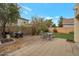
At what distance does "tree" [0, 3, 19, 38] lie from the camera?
4.94 metres

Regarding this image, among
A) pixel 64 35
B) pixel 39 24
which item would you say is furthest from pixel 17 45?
pixel 64 35

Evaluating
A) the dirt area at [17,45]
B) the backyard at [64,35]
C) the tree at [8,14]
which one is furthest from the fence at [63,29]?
the tree at [8,14]

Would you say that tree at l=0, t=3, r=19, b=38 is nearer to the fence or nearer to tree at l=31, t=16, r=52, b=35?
tree at l=31, t=16, r=52, b=35

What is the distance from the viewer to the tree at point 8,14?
16.2 feet

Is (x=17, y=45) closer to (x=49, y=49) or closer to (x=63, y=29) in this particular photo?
(x=49, y=49)

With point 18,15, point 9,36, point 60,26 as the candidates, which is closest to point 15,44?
point 9,36

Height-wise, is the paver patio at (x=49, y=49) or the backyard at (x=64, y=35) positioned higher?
the backyard at (x=64, y=35)

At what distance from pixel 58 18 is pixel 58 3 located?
26 centimetres

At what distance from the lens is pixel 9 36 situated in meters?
5.04

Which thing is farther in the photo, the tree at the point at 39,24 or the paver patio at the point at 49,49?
the tree at the point at 39,24

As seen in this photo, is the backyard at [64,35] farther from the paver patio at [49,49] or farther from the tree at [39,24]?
the tree at [39,24]

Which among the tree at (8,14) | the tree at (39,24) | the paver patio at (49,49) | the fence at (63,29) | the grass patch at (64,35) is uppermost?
the tree at (8,14)

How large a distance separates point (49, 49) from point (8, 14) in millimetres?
929

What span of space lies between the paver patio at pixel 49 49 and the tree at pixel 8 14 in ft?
1.56
